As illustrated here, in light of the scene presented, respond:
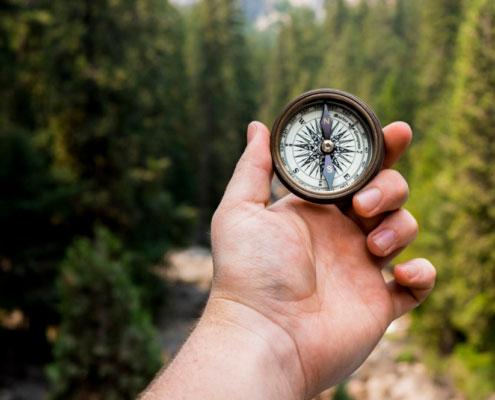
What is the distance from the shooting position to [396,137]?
3.13m

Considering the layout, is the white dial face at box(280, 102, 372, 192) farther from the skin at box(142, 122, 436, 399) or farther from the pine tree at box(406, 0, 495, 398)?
the pine tree at box(406, 0, 495, 398)

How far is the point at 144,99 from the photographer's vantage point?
16.6 metres

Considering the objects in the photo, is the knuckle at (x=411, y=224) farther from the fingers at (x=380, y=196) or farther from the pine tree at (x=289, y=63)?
the pine tree at (x=289, y=63)

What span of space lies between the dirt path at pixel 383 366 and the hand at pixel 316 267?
9394 millimetres

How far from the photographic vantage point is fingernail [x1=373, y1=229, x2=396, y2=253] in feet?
10.1

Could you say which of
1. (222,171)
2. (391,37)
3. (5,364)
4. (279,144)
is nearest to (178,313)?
(5,364)

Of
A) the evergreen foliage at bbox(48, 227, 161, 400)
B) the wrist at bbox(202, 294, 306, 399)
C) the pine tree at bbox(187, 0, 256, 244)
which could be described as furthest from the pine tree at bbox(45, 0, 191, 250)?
the pine tree at bbox(187, 0, 256, 244)

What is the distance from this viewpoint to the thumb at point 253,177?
3.12 metres

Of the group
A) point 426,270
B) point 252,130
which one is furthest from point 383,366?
point 252,130

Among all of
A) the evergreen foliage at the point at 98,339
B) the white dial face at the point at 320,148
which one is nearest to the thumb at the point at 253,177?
the white dial face at the point at 320,148

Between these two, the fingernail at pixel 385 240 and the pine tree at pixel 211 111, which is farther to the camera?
the pine tree at pixel 211 111

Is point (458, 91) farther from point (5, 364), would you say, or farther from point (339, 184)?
point (5, 364)

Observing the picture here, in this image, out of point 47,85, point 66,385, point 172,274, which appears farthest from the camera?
point 172,274

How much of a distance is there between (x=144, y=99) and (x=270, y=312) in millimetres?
14832
